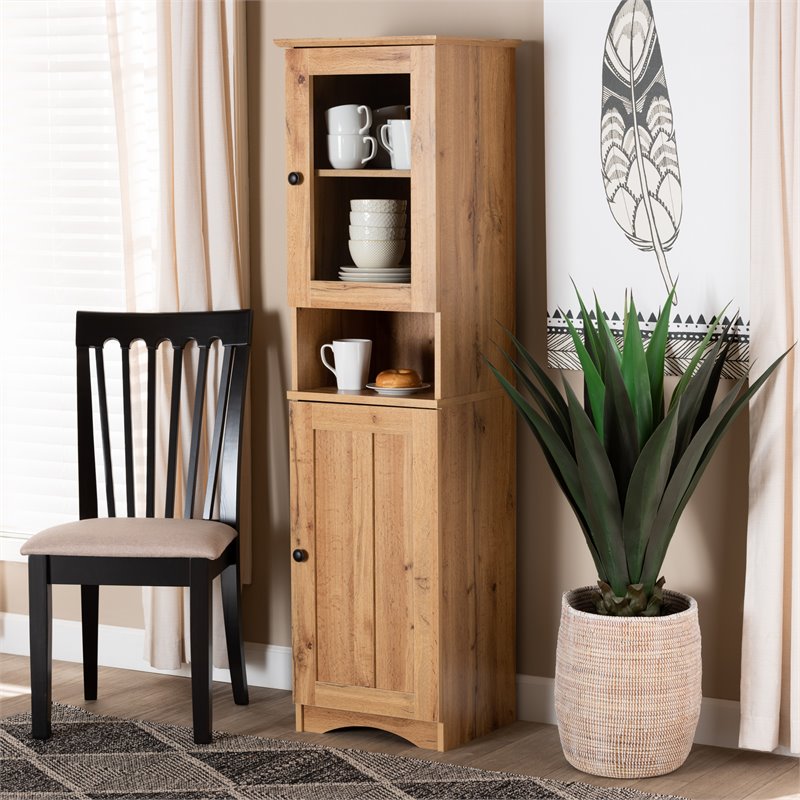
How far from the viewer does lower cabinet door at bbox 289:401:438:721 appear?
3217mm

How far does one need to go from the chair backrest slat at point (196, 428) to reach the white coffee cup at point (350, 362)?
41 cm

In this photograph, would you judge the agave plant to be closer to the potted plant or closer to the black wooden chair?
the potted plant

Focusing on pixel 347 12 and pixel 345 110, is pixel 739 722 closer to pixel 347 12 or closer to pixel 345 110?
pixel 345 110

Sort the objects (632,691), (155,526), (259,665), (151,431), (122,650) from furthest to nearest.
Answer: (122,650)
(259,665)
(151,431)
(155,526)
(632,691)

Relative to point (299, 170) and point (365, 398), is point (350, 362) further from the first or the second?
point (299, 170)

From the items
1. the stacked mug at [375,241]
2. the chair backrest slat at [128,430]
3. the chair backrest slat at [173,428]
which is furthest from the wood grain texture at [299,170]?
the chair backrest slat at [128,430]

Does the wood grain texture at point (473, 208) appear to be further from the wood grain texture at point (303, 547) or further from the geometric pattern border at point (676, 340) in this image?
the wood grain texture at point (303, 547)

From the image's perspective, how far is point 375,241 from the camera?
3.29m

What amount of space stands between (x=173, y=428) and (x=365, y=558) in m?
0.71

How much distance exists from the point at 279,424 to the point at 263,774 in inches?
40.2

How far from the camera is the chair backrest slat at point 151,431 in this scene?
364 centimetres

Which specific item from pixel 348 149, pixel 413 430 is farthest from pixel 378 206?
pixel 413 430

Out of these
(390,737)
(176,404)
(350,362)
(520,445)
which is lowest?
(390,737)

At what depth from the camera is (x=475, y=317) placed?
3299 millimetres
